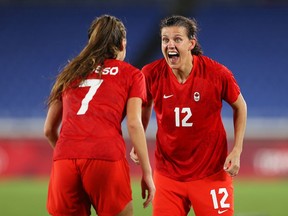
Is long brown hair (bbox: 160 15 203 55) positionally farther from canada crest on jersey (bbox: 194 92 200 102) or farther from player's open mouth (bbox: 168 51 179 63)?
canada crest on jersey (bbox: 194 92 200 102)

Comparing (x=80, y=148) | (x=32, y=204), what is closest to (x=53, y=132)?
(x=80, y=148)

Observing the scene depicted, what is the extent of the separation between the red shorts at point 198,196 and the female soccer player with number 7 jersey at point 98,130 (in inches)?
35.8

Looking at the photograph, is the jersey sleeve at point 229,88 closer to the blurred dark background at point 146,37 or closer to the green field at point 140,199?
the green field at point 140,199

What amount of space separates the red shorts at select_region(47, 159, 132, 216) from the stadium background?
13.1 meters

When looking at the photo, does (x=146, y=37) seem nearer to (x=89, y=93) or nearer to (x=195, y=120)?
(x=195, y=120)

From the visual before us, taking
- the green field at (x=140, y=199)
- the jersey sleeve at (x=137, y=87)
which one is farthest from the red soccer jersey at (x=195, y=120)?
the green field at (x=140, y=199)

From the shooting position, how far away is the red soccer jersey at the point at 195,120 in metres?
5.71

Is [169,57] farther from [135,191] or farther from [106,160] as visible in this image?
[135,191]

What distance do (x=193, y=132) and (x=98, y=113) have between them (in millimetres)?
1200

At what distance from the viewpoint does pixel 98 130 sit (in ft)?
15.5

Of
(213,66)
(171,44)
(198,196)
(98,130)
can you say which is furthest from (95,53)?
(198,196)

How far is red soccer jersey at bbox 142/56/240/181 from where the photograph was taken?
5.71 m

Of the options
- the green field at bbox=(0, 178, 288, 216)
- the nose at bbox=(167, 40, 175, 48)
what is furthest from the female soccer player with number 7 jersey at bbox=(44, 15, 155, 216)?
the green field at bbox=(0, 178, 288, 216)

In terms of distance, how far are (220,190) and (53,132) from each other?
4.70 ft
